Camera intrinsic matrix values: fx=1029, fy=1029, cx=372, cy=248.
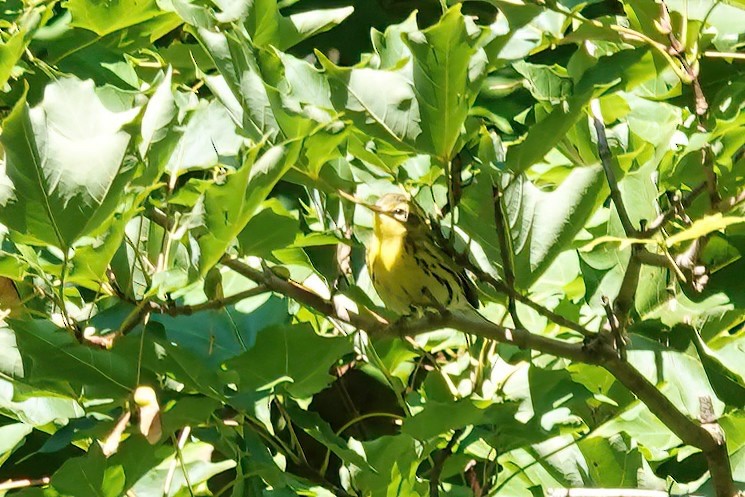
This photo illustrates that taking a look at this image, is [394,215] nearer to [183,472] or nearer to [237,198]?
[237,198]

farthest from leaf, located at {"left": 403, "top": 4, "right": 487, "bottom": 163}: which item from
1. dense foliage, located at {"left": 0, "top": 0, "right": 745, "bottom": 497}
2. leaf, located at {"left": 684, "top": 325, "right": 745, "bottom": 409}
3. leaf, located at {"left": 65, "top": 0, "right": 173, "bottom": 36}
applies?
leaf, located at {"left": 65, "top": 0, "right": 173, "bottom": 36}

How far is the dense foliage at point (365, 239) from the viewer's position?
A: 0.95 metres

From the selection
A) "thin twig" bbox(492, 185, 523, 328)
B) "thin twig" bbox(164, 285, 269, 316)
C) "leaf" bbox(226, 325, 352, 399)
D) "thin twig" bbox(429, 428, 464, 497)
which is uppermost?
"thin twig" bbox(492, 185, 523, 328)

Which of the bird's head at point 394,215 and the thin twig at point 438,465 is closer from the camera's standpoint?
the bird's head at point 394,215

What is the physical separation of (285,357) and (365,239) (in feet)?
1.18

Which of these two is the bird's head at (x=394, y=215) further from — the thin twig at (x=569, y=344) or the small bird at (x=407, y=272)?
the thin twig at (x=569, y=344)

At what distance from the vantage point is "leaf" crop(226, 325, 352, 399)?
3.67 feet

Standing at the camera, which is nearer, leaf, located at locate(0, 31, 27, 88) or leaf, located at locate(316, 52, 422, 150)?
leaf, located at locate(316, 52, 422, 150)

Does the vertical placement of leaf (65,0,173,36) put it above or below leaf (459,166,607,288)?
above

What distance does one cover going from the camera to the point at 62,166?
927mm

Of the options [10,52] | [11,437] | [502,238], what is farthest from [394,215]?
[11,437]

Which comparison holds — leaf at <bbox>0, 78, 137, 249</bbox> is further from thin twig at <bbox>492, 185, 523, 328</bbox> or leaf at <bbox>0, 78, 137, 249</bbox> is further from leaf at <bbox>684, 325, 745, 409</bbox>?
leaf at <bbox>684, 325, 745, 409</bbox>

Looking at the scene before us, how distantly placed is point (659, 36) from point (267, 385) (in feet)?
1.90

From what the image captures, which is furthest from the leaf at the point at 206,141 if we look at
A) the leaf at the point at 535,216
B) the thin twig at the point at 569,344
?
the leaf at the point at 535,216
